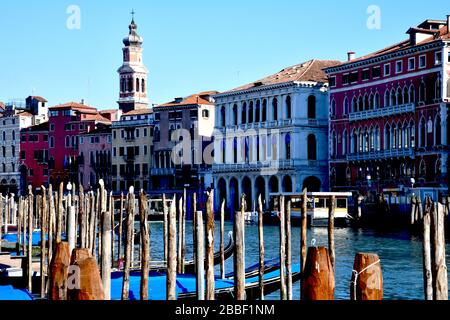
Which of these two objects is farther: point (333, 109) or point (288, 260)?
point (333, 109)

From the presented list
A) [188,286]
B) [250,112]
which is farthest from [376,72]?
[188,286]

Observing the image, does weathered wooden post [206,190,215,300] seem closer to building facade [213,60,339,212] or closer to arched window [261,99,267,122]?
building facade [213,60,339,212]

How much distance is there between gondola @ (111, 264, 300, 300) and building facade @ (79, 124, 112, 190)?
36031 millimetres

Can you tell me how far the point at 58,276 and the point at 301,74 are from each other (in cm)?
3050

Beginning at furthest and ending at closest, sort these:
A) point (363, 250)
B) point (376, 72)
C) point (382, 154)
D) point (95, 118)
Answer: point (95, 118) < point (376, 72) < point (382, 154) < point (363, 250)

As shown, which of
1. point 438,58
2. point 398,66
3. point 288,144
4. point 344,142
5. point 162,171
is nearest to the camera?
point 438,58

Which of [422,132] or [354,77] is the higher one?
[354,77]

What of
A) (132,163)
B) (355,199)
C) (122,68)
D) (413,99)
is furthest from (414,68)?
(122,68)

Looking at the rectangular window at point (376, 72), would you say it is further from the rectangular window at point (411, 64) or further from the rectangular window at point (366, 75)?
the rectangular window at point (411, 64)

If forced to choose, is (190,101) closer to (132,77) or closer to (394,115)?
(132,77)

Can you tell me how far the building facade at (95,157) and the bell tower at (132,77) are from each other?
3.42 metres

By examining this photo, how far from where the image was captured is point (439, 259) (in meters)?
6.46

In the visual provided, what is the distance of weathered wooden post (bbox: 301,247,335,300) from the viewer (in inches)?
189

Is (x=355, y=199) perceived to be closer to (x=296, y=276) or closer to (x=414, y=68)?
(x=414, y=68)
